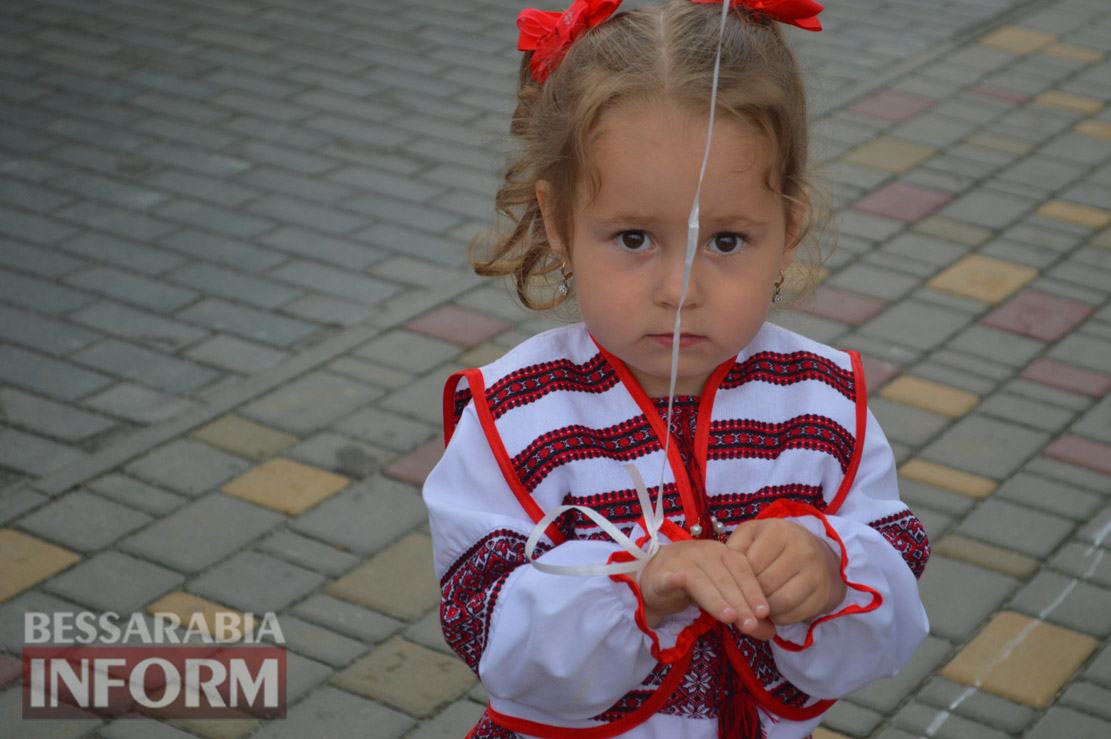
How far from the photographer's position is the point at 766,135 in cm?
155

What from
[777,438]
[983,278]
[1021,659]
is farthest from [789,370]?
[983,278]

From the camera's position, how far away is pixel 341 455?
344cm

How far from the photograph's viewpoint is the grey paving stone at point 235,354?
12.5ft

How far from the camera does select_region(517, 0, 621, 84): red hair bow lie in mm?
1659

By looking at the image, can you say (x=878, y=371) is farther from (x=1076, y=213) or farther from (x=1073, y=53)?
(x=1073, y=53)

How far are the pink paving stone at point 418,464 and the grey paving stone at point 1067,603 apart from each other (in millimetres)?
1419

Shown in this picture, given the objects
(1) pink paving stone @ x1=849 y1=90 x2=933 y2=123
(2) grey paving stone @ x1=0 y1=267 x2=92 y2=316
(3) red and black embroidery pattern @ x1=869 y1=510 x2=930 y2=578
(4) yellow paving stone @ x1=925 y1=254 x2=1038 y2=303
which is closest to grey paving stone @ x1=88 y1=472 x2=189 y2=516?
(2) grey paving stone @ x1=0 y1=267 x2=92 y2=316

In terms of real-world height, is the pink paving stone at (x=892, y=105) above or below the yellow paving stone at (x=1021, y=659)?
above

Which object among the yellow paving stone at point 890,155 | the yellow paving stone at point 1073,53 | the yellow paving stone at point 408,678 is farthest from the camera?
the yellow paving stone at point 1073,53

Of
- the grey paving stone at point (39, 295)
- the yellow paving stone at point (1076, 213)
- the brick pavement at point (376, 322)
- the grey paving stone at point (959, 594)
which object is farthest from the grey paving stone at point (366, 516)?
the yellow paving stone at point (1076, 213)

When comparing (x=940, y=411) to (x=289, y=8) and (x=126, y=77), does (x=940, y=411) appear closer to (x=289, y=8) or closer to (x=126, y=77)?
(x=126, y=77)

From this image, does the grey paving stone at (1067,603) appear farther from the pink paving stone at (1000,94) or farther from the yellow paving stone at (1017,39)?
the yellow paving stone at (1017,39)

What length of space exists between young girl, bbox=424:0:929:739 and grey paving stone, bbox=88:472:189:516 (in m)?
1.66

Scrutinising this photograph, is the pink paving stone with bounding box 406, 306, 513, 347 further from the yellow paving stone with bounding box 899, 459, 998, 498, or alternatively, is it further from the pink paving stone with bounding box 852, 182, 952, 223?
the pink paving stone with bounding box 852, 182, 952, 223
